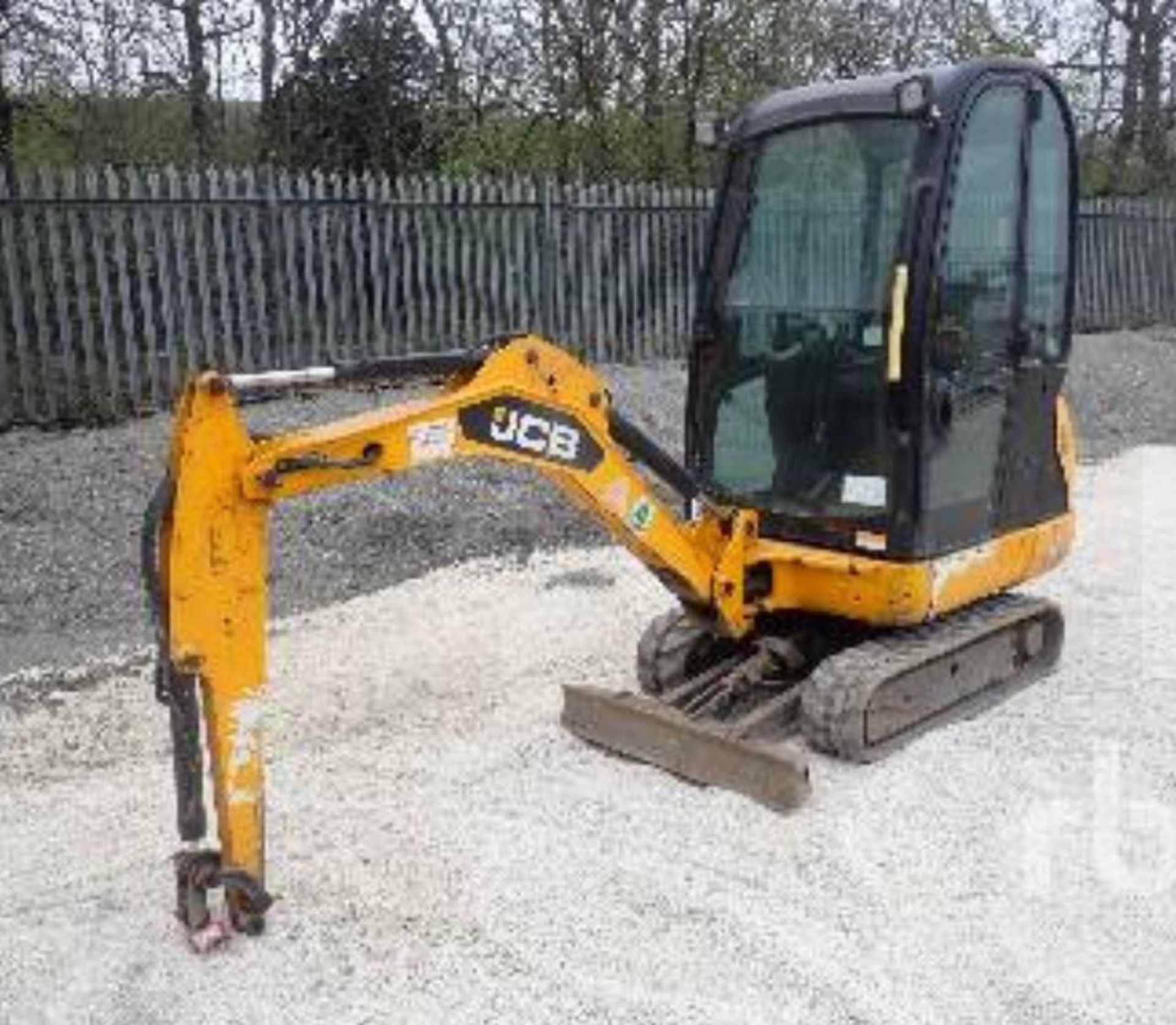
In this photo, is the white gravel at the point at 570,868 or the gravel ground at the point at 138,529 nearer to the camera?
the white gravel at the point at 570,868

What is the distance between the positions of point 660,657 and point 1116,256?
15.1 metres

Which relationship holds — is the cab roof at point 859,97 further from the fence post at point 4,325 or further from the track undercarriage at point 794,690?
the fence post at point 4,325

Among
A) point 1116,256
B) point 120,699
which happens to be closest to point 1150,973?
point 120,699

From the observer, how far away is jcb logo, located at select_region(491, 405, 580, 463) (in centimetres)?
444

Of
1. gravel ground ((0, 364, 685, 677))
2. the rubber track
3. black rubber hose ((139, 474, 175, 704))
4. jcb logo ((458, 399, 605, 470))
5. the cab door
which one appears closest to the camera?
black rubber hose ((139, 474, 175, 704))

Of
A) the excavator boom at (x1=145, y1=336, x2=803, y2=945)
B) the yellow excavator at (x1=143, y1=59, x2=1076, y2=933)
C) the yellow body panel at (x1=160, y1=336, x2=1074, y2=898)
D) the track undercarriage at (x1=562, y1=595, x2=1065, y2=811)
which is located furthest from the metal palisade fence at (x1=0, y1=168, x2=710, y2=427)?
the excavator boom at (x1=145, y1=336, x2=803, y2=945)

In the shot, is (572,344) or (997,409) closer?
(997,409)

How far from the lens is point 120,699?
6.10 meters

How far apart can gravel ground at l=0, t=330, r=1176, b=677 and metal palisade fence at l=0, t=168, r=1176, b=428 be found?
631 mm

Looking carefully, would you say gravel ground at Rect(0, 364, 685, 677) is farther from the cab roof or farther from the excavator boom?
the cab roof

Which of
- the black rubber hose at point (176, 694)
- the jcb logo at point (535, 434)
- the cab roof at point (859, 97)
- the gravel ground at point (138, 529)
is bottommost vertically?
the gravel ground at point (138, 529)

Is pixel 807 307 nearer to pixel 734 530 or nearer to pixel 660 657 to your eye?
pixel 734 530

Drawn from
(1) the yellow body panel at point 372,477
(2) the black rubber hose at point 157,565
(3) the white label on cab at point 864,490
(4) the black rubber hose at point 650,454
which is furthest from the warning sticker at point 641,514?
(2) the black rubber hose at point 157,565

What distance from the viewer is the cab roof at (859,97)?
513 cm
